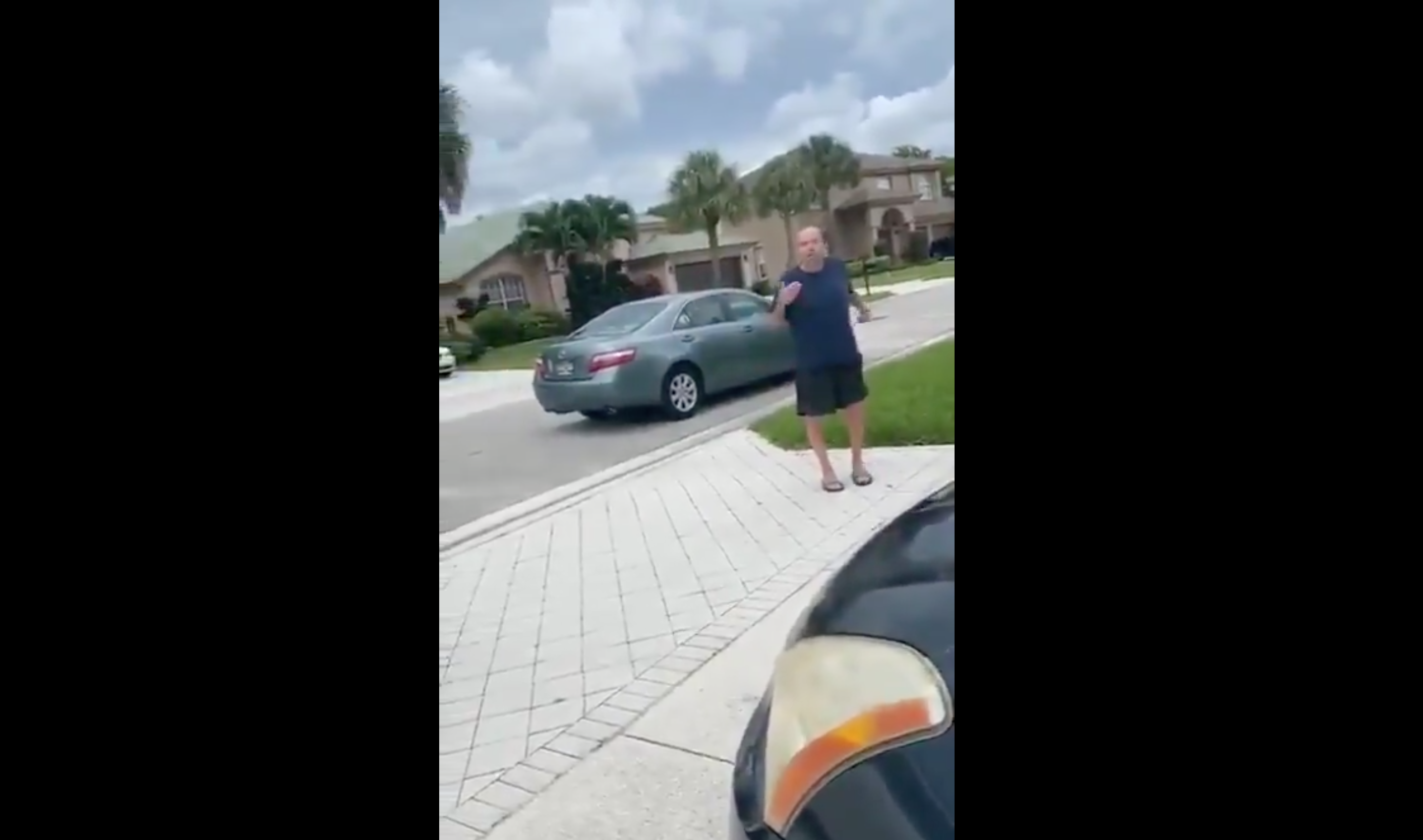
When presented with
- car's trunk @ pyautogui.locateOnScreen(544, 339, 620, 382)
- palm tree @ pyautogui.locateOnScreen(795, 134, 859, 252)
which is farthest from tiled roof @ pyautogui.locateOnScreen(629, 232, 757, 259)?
car's trunk @ pyautogui.locateOnScreen(544, 339, 620, 382)

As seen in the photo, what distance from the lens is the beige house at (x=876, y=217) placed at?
90 cm

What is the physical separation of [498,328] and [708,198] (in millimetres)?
1960

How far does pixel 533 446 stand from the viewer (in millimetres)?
5750

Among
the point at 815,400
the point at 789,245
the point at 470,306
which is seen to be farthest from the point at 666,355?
the point at 789,245

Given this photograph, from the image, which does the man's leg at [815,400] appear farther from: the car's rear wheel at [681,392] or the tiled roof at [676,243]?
the car's rear wheel at [681,392]

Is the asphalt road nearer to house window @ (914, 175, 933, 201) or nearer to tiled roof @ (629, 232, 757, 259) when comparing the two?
tiled roof @ (629, 232, 757, 259)

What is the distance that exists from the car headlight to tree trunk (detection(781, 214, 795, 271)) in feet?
2.24

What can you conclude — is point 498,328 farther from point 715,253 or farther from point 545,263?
point 715,253

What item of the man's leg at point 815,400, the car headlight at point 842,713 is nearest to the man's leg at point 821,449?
the man's leg at point 815,400

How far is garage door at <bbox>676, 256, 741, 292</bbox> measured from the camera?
1.89 m
